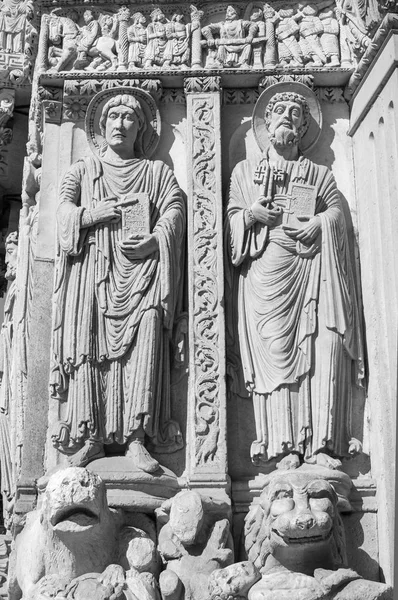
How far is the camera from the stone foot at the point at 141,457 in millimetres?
8719

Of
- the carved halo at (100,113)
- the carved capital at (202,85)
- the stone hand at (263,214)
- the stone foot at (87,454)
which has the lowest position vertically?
the stone foot at (87,454)

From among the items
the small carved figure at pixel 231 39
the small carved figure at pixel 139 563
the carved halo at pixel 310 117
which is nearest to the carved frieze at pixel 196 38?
the small carved figure at pixel 231 39

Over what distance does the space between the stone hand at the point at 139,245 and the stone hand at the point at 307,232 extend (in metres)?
1.14

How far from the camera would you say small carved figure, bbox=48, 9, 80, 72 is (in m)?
10.3

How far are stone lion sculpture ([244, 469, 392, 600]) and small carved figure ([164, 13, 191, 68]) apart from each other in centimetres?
405

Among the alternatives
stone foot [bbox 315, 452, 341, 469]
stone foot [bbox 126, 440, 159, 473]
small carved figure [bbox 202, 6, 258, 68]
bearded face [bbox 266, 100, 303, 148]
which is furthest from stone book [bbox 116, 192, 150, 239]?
stone foot [bbox 315, 452, 341, 469]

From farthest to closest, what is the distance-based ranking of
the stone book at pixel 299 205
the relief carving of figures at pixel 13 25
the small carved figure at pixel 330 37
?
the relief carving of figures at pixel 13 25, the small carved figure at pixel 330 37, the stone book at pixel 299 205

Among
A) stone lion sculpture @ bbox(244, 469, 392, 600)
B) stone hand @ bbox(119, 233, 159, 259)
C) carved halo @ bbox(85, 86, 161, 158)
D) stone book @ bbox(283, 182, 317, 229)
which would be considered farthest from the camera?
carved halo @ bbox(85, 86, 161, 158)

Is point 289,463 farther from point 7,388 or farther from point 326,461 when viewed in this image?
point 7,388

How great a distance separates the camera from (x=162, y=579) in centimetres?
799

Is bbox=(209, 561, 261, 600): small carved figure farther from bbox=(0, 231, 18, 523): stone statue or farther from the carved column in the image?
bbox=(0, 231, 18, 523): stone statue

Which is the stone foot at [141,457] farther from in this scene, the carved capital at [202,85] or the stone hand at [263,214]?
the carved capital at [202,85]

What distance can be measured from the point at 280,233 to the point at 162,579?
10.2ft

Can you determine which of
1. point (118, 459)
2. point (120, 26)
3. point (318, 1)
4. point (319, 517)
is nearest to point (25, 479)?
point (118, 459)
